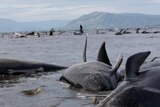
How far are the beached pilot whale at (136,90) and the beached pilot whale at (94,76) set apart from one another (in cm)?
250

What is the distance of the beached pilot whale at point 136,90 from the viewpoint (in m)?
5.24

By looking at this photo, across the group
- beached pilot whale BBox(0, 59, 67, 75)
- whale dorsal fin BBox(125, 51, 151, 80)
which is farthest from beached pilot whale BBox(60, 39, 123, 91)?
beached pilot whale BBox(0, 59, 67, 75)

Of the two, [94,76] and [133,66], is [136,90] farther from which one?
[94,76]

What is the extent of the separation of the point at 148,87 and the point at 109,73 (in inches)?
146

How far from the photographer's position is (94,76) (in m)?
8.84

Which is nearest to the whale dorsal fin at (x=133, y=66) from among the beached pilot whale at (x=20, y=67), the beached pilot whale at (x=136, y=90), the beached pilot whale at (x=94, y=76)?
the beached pilot whale at (x=136, y=90)

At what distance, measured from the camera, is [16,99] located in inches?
324

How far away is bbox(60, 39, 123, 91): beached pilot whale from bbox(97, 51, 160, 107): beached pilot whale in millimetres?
2505

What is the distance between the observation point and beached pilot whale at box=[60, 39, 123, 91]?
8.62 meters

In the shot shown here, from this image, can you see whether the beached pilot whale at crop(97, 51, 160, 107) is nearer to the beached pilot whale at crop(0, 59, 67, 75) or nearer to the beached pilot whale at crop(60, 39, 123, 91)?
the beached pilot whale at crop(60, 39, 123, 91)

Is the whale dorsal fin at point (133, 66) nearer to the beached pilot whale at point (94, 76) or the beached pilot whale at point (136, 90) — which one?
the beached pilot whale at point (136, 90)

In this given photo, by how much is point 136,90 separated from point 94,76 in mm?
3415

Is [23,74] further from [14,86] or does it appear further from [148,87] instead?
[148,87]

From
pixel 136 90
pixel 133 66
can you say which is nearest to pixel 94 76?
pixel 133 66
